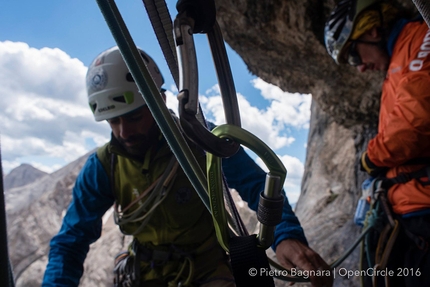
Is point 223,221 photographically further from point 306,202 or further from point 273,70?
point 306,202

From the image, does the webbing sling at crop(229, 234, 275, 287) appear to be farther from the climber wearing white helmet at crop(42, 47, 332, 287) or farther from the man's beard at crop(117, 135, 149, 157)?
the man's beard at crop(117, 135, 149, 157)

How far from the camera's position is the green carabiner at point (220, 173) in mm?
630

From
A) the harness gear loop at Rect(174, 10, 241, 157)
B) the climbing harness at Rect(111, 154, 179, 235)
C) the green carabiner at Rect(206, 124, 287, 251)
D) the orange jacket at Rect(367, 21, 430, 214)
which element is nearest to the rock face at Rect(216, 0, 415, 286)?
the orange jacket at Rect(367, 21, 430, 214)

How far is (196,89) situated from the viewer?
1.93ft

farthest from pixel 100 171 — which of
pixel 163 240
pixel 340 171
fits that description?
pixel 340 171

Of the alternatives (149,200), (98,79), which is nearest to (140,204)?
(149,200)

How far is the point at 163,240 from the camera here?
2.03 meters

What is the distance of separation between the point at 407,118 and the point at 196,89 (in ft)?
5.71

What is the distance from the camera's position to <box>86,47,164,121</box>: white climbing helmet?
2.12m

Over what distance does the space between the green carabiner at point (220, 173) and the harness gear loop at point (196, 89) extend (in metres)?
0.02

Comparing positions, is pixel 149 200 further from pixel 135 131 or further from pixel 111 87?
pixel 111 87

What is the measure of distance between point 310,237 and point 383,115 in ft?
7.07

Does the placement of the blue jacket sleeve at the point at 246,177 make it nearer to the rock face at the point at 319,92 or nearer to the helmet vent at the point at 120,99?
the helmet vent at the point at 120,99

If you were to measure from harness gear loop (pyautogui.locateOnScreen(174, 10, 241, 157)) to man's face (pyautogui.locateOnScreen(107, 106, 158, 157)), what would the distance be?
1.47 metres
